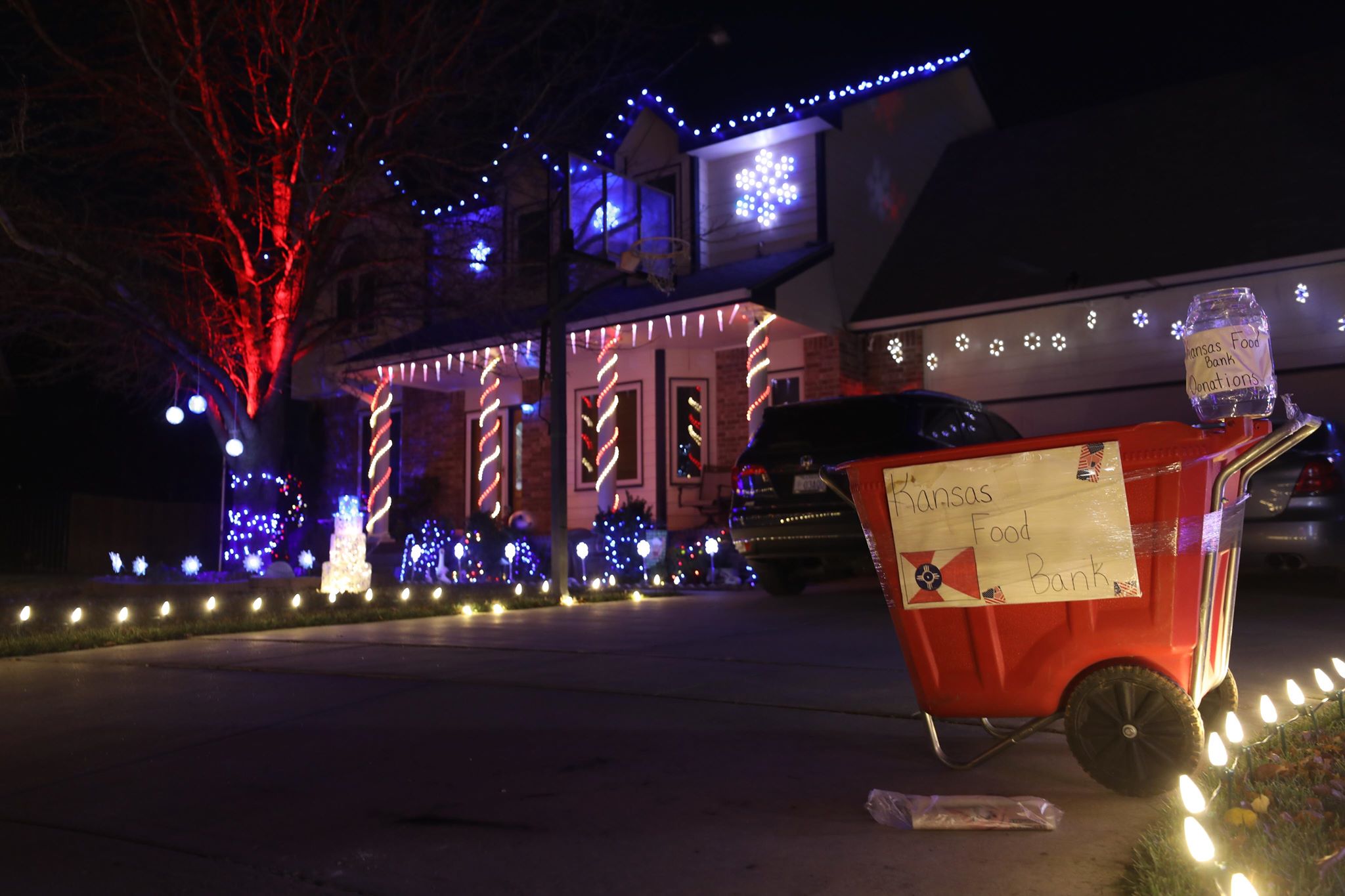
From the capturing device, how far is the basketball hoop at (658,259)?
447 inches

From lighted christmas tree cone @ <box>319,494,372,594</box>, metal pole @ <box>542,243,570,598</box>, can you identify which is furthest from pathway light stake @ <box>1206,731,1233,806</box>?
lighted christmas tree cone @ <box>319,494,372,594</box>

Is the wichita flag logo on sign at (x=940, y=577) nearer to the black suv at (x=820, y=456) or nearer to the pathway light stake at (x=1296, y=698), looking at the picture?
the pathway light stake at (x=1296, y=698)

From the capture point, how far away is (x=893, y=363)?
15.5m

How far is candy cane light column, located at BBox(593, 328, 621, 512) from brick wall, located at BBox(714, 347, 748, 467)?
5.59 ft

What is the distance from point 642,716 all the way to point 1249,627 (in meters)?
4.44

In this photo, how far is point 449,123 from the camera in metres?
13.9

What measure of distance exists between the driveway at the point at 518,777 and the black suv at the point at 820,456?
7.87 ft

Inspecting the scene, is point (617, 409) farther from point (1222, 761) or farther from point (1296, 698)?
point (1222, 761)

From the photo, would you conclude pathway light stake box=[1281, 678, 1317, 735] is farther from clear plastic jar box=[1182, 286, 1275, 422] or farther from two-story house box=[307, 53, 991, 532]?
two-story house box=[307, 53, 991, 532]

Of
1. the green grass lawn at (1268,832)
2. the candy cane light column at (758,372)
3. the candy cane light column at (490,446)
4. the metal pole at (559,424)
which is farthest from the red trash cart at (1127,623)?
the candy cane light column at (490,446)

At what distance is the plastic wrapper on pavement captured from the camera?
2.75m

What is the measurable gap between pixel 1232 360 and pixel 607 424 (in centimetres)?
1383

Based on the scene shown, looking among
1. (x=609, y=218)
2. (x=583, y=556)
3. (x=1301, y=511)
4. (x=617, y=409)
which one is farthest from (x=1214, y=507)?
(x=617, y=409)

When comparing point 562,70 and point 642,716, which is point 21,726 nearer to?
point 642,716
